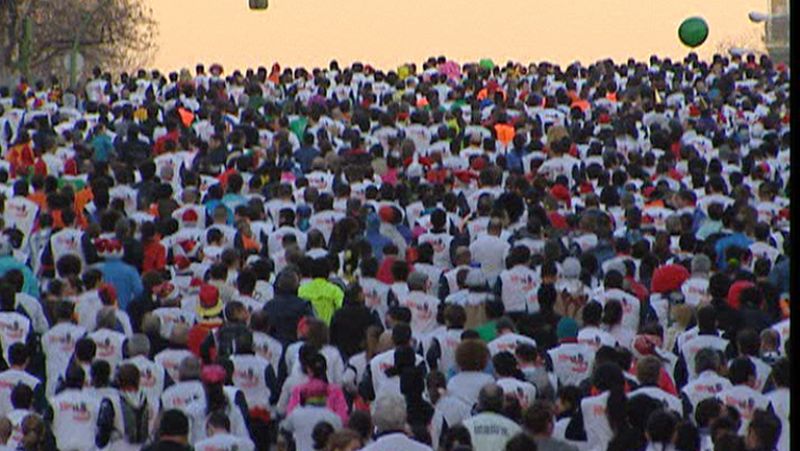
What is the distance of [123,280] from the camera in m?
18.8

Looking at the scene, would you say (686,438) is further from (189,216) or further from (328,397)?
(189,216)

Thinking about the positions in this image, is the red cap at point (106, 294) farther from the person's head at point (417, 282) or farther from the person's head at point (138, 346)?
the person's head at point (138, 346)

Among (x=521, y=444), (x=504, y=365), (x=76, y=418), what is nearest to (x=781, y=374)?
(x=504, y=365)

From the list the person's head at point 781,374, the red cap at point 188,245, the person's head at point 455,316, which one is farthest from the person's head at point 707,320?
the red cap at point 188,245

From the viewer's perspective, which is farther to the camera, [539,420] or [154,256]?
[154,256]

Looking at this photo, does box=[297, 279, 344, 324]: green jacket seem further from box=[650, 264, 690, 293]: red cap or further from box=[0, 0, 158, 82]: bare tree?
box=[0, 0, 158, 82]: bare tree

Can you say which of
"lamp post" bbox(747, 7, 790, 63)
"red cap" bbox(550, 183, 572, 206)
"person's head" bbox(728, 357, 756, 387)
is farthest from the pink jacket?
"lamp post" bbox(747, 7, 790, 63)

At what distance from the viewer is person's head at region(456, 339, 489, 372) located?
14.0 meters

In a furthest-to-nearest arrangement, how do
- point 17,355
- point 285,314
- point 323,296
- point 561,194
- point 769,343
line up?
point 561,194 → point 323,296 → point 285,314 → point 17,355 → point 769,343

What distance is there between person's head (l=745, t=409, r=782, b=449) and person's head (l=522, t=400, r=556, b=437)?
3.38 ft

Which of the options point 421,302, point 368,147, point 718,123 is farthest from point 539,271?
point 718,123

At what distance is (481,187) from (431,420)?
414 inches

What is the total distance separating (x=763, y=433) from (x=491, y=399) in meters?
1.55

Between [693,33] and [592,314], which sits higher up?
[693,33]
